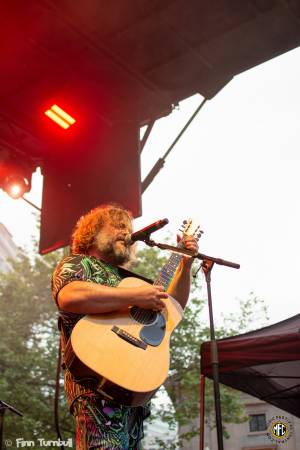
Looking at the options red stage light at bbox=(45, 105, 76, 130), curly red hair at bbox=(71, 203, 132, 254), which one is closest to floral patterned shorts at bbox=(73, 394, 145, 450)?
curly red hair at bbox=(71, 203, 132, 254)

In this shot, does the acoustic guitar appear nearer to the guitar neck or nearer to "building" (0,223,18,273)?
the guitar neck

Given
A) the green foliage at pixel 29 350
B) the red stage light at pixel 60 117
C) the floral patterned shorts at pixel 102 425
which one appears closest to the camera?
the floral patterned shorts at pixel 102 425

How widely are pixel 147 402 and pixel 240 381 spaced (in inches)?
108

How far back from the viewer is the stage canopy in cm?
392

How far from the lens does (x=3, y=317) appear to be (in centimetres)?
2061

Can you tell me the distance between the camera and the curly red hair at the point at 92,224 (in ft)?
8.92

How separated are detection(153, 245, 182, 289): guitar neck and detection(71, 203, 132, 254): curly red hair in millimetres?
324

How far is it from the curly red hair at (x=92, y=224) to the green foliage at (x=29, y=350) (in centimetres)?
1424

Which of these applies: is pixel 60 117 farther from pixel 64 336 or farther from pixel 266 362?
pixel 64 336

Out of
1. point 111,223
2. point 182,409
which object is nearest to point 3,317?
point 182,409

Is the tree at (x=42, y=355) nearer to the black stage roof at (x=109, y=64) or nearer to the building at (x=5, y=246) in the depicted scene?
the building at (x=5, y=246)

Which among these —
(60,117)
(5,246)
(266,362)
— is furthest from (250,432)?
(266,362)

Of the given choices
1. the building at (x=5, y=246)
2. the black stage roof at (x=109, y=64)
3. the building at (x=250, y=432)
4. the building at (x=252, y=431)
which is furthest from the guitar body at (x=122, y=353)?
the building at (x=5, y=246)

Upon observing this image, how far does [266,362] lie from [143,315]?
1.93 m
